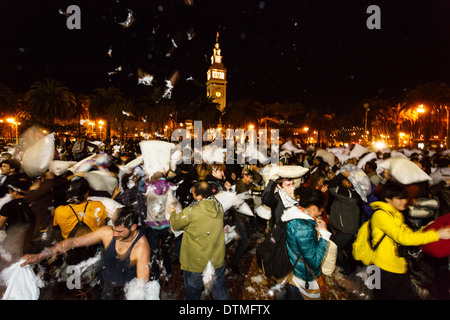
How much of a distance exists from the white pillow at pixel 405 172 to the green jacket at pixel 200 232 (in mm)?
3167

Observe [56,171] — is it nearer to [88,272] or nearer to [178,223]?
[88,272]

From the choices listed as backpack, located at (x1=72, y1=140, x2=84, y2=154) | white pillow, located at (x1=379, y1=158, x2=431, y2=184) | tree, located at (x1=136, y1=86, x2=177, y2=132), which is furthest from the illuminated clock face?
white pillow, located at (x1=379, y1=158, x2=431, y2=184)

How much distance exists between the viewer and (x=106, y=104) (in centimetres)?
3097

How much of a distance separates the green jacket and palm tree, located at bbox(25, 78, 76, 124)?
31242 millimetres

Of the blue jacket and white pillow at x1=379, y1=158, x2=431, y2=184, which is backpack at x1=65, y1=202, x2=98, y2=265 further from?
white pillow at x1=379, y1=158, x2=431, y2=184

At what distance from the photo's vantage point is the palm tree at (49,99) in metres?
28.2

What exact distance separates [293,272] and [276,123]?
55594 mm

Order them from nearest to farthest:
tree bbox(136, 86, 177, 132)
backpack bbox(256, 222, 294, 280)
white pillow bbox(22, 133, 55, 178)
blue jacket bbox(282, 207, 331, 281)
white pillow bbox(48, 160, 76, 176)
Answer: blue jacket bbox(282, 207, 331, 281) < backpack bbox(256, 222, 294, 280) < white pillow bbox(22, 133, 55, 178) < white pillow bbox(48, 160, 76, 176) < tree bbox(136, 86, 177, 132)

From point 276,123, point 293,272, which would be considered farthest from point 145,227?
point 276,123

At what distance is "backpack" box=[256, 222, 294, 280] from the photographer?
9.34ft

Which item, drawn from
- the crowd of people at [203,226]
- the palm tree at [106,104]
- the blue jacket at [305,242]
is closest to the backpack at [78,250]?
the crowd of people at [203,226]

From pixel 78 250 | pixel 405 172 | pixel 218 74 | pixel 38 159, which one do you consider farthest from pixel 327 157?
pixel 218 74

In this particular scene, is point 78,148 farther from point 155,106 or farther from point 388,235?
point 155,106

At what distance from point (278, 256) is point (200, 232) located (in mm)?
910
